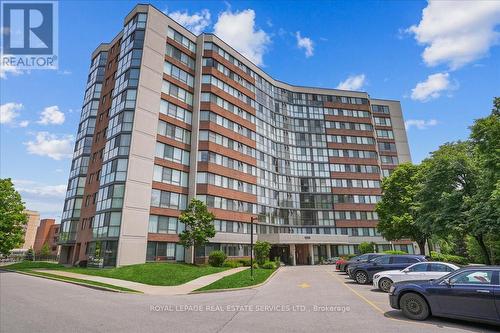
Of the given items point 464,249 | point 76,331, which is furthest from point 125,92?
point 464,249

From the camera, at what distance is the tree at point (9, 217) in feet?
109

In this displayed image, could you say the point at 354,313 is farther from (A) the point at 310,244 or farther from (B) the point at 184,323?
(A) the point at 310,244

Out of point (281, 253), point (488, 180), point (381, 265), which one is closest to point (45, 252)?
point (281, 253)

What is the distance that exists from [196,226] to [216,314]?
2196 cm

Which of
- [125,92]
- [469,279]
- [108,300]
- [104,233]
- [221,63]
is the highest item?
[221,63]

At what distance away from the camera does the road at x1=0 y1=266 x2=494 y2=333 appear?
8359 millimetres

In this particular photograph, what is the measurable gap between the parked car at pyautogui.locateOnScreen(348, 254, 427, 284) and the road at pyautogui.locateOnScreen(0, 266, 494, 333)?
417 cm

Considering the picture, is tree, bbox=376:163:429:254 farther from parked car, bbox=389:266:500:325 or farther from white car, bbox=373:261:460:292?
parked car, bbox=389:266:500:325

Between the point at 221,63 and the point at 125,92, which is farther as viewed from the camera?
the point at 221,63

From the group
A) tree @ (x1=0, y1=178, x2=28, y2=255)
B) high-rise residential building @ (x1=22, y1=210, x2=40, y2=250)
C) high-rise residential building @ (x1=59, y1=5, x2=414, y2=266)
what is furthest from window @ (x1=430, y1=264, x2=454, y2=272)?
high-rise residential building @ (x1=22, y1=210, x2=40, y2=250)

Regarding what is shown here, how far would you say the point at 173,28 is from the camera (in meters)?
41.8

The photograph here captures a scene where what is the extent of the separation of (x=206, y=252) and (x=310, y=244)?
2045cm

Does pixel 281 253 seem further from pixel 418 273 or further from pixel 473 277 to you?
pixel 473 277

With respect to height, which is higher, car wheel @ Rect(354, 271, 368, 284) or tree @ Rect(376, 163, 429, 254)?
tree @ Rect(376, 163, 429, 254)
